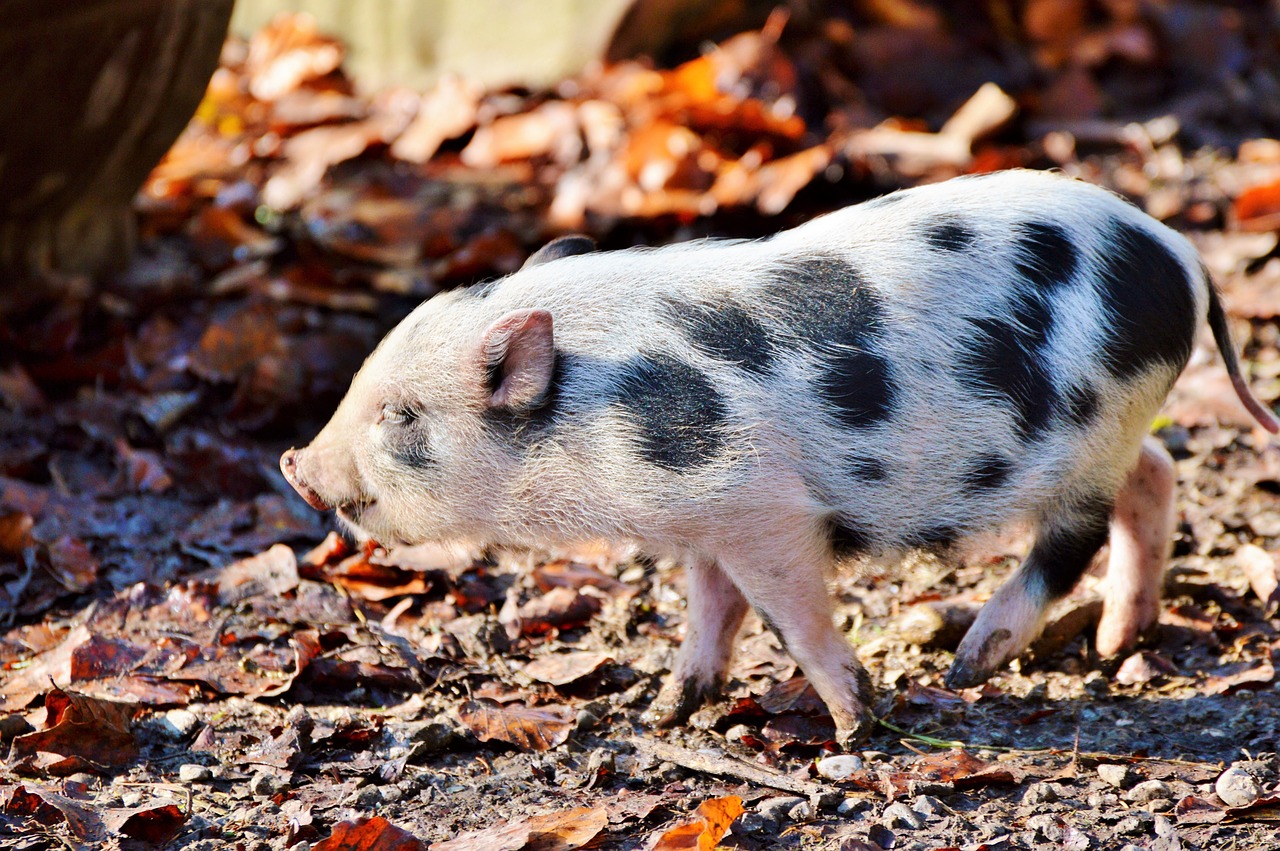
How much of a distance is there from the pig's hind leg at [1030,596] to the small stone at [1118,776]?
39cm

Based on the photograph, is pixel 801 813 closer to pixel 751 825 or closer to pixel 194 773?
pixel 751 825

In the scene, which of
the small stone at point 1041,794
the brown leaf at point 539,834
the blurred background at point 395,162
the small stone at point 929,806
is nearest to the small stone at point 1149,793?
the small stone at point 1041,794

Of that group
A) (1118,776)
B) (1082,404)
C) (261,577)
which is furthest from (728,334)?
(261,577)

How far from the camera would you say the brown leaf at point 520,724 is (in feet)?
10.2

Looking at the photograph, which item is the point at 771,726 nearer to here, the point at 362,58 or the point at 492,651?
the point at 492,651

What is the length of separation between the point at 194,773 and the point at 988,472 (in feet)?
6.11

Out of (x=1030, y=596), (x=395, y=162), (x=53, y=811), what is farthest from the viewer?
(x=395, y=162)

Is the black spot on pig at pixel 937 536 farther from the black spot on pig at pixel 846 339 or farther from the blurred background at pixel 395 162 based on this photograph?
the blurred background at pixel 395 162

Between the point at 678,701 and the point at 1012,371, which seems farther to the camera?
the point at 678,701

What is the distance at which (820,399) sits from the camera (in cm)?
293

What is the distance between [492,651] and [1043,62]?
211 inches

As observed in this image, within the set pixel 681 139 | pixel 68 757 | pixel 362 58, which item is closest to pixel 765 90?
pixel 681 139

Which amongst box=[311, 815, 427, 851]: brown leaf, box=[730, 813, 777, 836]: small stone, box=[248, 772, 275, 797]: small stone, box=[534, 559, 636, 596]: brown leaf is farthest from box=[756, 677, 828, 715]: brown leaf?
box=[248, 772, 275, 797]: small stone

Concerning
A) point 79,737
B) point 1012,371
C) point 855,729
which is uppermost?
point 1012,371
